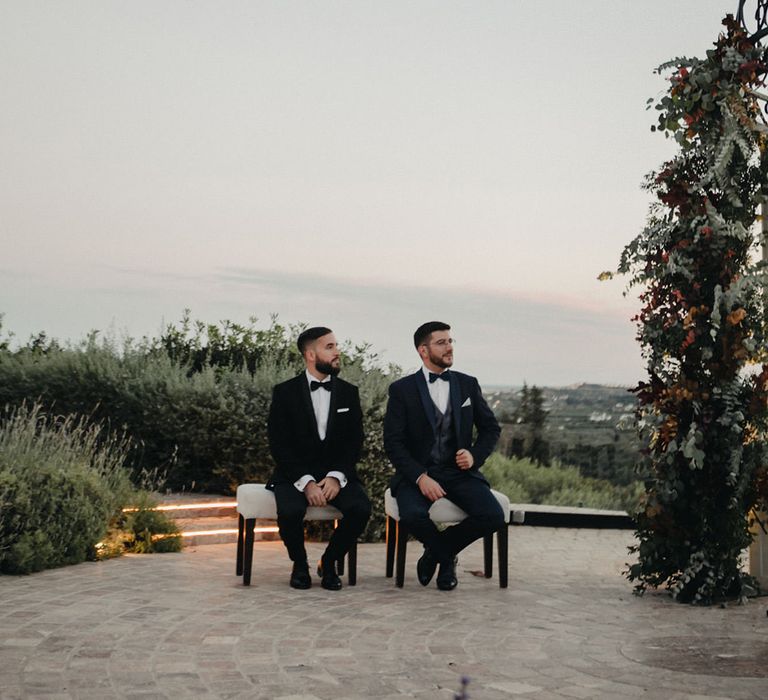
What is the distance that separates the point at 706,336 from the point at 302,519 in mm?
2842

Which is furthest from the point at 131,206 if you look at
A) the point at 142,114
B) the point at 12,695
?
the point at 12,695

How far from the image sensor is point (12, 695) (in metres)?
3.81

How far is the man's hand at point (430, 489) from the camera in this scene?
21.1 feet

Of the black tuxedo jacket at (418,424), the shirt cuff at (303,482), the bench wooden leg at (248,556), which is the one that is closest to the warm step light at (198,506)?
the bench wooden leg at (248,556)

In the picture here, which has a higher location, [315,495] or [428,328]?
[428,328]

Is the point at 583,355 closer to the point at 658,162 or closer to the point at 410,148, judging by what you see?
the point at 410,148

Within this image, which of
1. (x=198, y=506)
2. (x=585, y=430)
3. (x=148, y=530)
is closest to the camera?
(x=148, y=530)

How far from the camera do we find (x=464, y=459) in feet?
21.6

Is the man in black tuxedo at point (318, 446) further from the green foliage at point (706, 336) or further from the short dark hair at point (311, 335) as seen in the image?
Result: the green foliage at point (706, 336)

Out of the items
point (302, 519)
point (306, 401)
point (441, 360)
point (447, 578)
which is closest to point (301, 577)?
point (302, 519)

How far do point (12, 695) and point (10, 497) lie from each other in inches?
121

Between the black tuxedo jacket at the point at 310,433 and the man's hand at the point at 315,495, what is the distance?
0.20m

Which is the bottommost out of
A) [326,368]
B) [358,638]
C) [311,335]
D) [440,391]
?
[358,638]

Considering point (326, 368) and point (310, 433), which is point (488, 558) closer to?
point (310, 433)
